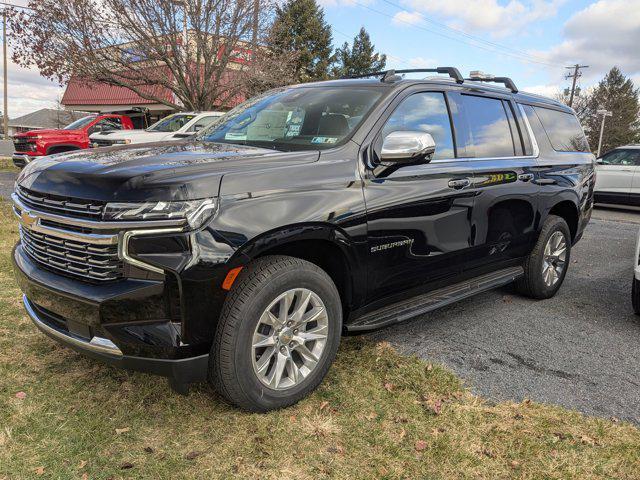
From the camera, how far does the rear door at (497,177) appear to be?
3969mm

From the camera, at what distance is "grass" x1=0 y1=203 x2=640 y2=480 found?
248cm

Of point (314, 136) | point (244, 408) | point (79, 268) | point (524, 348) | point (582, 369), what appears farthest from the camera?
point (524, 348)

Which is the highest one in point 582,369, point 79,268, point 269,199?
point 269,199

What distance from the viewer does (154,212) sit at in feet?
7.80

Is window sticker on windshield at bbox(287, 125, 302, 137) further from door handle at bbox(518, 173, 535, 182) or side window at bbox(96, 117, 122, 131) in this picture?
side window at bbox(96, 117, 122, 131)

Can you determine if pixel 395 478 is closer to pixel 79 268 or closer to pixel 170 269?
pixel 170 269

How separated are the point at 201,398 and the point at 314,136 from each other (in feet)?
5.77

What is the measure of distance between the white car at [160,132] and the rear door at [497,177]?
27.5 feet

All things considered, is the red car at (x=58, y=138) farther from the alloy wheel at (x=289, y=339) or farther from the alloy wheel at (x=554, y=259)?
the alloy wheel at (x=289, y=339)

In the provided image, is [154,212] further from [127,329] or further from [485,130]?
[485,130]

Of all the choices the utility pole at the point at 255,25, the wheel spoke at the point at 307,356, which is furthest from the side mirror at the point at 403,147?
the utility pole at the point at 255,25

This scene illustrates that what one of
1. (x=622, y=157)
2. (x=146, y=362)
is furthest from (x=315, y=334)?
(x=622, y=157)

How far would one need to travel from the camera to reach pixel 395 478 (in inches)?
95.7

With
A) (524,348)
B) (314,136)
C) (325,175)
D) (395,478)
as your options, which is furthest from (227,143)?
(524,348)
